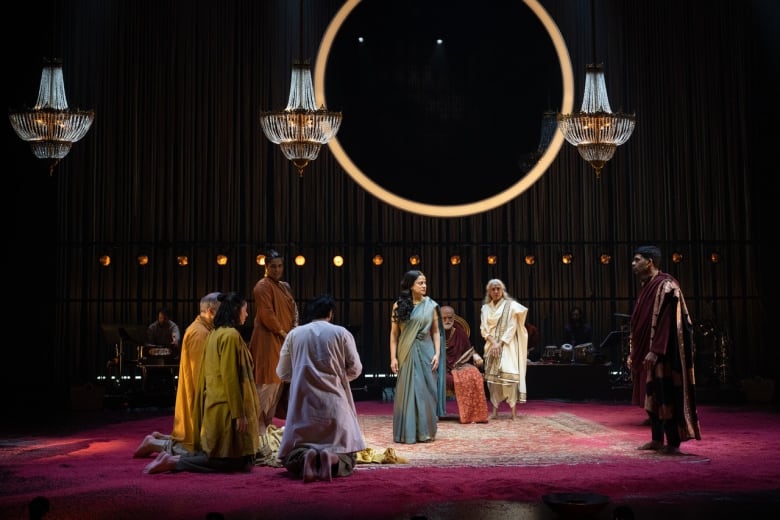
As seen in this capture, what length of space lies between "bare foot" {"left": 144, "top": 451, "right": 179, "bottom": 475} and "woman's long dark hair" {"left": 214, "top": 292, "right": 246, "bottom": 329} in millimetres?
871

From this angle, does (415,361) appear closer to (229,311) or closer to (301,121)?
(229,311)

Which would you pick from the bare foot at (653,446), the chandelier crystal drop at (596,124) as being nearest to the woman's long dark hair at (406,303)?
the bare foot at (653,446)

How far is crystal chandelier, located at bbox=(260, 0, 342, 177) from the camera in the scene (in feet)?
29.2

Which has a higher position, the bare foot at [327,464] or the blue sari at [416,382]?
the blue sari at [416,382]

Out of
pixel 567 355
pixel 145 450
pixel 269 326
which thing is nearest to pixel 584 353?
pixel 567 355

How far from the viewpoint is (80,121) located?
357 inches

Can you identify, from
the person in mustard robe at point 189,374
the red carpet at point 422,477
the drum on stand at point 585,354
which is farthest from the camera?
the drum on stand at point 585,354

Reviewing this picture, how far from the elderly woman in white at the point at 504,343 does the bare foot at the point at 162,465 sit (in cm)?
396

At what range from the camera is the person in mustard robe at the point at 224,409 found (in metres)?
5.72

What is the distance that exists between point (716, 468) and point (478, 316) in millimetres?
6456

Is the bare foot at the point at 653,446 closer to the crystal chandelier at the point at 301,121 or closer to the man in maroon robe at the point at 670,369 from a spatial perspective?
the man in maroon robe at the point at 670,369

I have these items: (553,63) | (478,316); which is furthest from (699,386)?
(553,63)

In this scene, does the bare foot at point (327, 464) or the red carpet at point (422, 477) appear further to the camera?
the bare foot at point (327, 464)

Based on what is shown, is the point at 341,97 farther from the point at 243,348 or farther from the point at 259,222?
the point at 243,348
